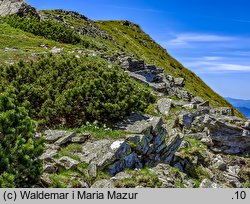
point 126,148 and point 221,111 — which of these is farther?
point 221,111

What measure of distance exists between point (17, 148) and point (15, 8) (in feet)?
182

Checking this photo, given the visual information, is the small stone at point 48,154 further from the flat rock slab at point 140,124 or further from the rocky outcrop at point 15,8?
the rocky outcrop at point 15,8

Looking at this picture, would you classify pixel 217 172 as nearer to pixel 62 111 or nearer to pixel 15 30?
pixel 62 111

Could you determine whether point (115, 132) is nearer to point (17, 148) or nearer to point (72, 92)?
point (72, 92)

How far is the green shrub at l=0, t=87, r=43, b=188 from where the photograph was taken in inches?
548

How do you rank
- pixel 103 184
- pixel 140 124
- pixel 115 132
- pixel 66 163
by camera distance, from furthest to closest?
pixel 140 124 → pixel 115 132 → pixel 66 163 → pixel 103 184

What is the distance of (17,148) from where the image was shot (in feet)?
46.6

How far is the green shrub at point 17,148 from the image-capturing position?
1391cm

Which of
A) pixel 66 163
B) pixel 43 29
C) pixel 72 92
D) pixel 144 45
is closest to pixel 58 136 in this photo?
pixel 66 163

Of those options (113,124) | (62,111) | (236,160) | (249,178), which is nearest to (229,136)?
(236,160)

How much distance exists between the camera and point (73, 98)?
947 inches

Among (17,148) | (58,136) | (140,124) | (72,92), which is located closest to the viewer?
(17,148)

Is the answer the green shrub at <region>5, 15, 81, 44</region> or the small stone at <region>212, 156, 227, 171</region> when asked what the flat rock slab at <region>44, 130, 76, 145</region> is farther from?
the green shrub at <region>5, 15, 81, 44</region>

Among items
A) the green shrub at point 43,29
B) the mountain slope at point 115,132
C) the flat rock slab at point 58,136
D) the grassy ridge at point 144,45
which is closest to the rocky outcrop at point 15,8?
the green shrub at point 43,29
